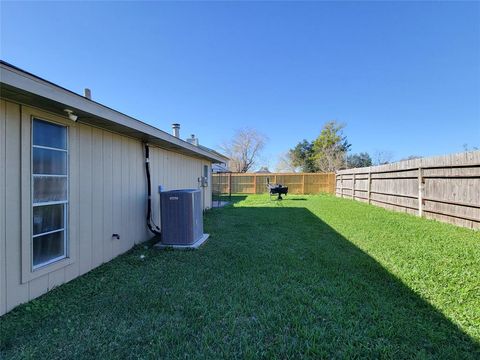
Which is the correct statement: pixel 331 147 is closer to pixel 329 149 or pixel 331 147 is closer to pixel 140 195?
pixel 329 149

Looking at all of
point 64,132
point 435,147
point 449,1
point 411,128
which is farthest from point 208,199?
point 435,147

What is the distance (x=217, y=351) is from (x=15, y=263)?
227 cm

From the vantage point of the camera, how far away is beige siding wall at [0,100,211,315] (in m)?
2.39

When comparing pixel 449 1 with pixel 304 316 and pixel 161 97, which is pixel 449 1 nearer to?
pixel 304 316

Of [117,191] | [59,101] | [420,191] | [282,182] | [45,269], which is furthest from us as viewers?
[282,182]

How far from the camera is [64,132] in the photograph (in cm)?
316

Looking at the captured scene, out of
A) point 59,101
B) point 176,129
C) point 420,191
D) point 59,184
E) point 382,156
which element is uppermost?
point 382,156

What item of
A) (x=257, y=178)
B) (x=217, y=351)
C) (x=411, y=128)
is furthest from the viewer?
(x=411, y=128)

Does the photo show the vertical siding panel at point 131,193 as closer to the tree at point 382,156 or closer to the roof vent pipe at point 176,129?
the roof vent pipe at point 176,129

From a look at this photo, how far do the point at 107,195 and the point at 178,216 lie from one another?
50.8 inches

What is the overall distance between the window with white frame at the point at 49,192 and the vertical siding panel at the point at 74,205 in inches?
2.6

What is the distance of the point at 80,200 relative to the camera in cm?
340

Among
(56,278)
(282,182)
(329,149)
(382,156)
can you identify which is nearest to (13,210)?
(56,278)

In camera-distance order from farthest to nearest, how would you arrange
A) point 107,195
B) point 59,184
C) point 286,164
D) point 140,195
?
point 286,164
point 140,195
point 107,195
point 59,184
